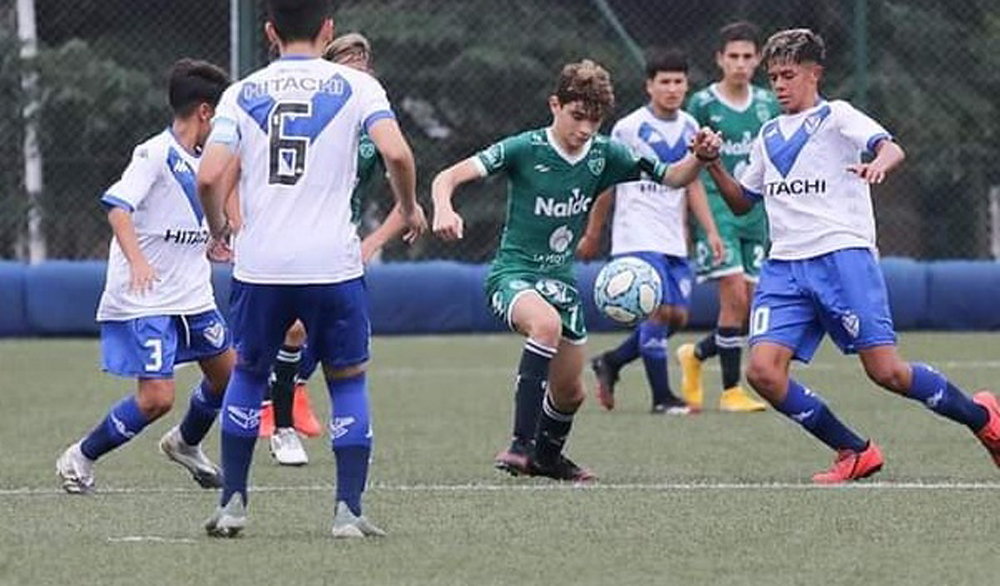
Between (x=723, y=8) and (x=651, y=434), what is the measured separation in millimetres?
9390

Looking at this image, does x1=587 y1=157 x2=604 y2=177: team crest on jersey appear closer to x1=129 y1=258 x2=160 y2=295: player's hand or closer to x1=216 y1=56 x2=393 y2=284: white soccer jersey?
x1=129 y1=258 x2=160 y2=295: player's hand

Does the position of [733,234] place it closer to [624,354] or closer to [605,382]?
[624,354]

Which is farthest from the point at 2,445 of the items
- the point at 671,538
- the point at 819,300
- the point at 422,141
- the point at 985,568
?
the point at 422,141

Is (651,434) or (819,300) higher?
(819,300)

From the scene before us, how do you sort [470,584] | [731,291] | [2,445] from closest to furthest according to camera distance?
[470,584]
[2,445]
[731,291]

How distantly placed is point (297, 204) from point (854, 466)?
9.17 feet

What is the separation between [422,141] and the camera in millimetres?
20062

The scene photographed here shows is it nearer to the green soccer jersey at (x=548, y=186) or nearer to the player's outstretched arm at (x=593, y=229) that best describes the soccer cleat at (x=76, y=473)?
the green soccer jersey at (x=548, y=186)

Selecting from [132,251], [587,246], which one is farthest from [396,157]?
[587,246]

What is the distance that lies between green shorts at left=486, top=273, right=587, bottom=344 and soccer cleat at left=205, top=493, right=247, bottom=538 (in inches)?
86.0

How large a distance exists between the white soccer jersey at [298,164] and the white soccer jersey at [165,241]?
1881 millimetres

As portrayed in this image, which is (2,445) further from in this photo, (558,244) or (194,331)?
(558,244)

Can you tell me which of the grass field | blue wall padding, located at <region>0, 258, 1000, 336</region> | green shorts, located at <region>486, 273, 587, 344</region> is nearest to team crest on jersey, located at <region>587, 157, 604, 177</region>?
green shorts, located at <region>486, 273, 587, 344</region>

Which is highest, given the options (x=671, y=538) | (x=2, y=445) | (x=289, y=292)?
(x=289, y=292)
